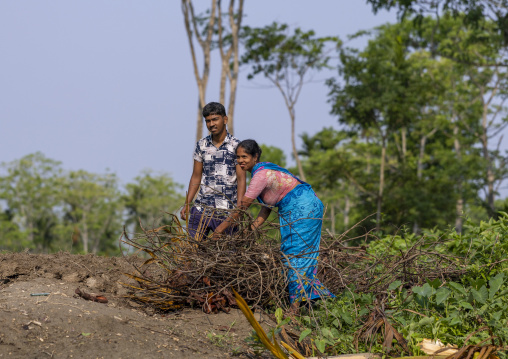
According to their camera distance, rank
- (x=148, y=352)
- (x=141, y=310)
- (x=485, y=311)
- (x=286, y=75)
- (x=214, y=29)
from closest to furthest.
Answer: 1. (x=148, y=352)
2. (x=485, y=311)
3. (x=141, y=310)
4. (x=214, y=29)
5. (x=286, y=75)

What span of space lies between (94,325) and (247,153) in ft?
5.86

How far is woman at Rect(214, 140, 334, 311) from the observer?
468cm

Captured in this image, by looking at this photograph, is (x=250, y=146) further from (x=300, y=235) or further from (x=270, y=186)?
(x=300, y=235)

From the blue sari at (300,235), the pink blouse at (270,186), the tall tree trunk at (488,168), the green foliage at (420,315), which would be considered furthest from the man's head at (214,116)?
the tall tree trunk at (488,168)

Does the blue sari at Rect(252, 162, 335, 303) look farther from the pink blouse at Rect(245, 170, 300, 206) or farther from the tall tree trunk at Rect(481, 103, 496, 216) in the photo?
the tall tree trunk at Rect(481, 103, 496, 216)

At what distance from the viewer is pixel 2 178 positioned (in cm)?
4303

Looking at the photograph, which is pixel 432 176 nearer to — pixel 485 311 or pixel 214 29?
pixel 214 29

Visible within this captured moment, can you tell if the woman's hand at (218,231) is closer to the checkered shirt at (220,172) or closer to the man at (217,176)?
the man at (217,176)

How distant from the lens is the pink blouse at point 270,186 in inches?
183

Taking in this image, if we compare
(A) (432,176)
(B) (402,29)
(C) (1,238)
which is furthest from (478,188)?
(C) (1,238)

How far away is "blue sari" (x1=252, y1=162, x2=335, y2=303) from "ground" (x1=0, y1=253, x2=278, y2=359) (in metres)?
0.43

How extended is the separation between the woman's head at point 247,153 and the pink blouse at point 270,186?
0.15 meters

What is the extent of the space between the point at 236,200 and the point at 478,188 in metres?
25.2

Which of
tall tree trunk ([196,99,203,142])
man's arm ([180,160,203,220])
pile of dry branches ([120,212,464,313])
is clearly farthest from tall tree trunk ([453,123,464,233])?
man's arm ([180,160,203,220])
